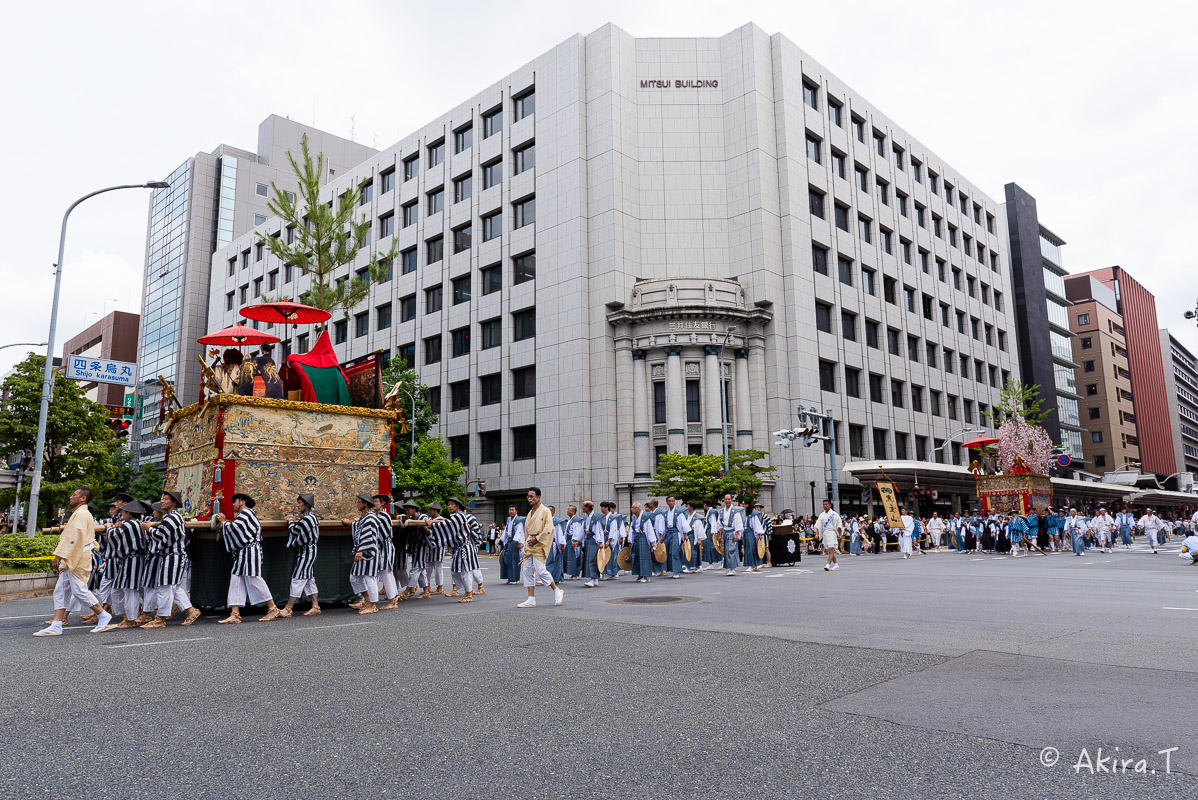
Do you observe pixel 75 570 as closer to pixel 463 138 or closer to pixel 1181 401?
pixel 463 138

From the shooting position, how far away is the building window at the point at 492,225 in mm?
44469

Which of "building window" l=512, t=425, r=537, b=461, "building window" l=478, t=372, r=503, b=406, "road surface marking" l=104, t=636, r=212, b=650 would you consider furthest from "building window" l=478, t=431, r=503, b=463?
"road surface marking" l=104, t=636, r=212, b=650

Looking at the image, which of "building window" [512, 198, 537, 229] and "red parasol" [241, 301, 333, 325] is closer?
"red parasol" [241, 301, 333, 325]

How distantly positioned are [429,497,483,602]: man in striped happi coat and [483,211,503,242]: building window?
32302mm

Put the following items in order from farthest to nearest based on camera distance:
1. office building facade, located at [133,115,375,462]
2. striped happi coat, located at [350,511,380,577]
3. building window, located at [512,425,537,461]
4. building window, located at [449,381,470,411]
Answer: office building facade, located at [133,115,375,462], building window, located at [449,381,470,411], building window, located at [512,425,537,461], striped happi coat, located at [350,511,380,577]

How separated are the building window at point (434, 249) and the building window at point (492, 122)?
6.78 m

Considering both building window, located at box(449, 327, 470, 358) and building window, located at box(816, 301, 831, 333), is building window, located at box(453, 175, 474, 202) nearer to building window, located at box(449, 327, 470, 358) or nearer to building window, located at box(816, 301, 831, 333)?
building window, located at box(449, 327, 470, 358)

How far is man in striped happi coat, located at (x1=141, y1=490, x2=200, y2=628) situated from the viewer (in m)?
10.4

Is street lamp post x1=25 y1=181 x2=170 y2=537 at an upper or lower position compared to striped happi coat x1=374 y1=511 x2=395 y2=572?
upper

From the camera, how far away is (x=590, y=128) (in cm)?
4100

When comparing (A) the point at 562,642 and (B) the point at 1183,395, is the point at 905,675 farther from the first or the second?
(B) the point at 1183,395

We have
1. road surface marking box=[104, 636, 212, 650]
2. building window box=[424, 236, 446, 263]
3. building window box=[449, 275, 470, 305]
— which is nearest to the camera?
road surface marking box=[104, 636, 212, 650]

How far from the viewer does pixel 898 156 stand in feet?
172

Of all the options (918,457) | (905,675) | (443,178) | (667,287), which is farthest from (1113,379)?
(905,675)
